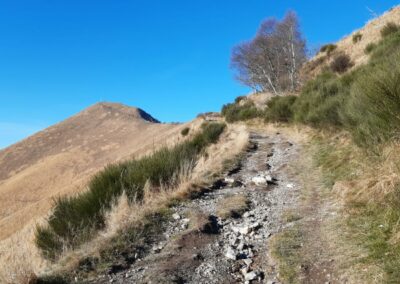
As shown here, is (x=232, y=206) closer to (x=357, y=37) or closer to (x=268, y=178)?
(x=268, y=178)

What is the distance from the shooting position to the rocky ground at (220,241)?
13.7ft

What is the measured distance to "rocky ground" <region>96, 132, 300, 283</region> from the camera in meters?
4.17

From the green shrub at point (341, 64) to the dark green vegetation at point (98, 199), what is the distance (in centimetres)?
1639

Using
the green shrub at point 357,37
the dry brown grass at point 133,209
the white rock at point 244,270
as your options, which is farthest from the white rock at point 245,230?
the green shrub at point 357,37

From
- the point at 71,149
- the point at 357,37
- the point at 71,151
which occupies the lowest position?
the point at 357,37

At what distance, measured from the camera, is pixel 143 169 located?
819cm

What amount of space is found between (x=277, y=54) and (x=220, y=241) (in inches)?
1194

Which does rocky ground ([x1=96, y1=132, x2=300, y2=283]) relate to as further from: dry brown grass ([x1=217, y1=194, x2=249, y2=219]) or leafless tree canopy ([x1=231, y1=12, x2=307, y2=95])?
leafless tree canopy ([x1=231, y1=12, x2=307, y2=95])

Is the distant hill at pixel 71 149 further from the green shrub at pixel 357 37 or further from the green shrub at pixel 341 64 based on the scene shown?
the green shrub at pixel 341 64

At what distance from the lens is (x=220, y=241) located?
5.07 metres

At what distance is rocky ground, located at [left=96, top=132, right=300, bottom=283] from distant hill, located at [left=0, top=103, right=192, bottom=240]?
1397 inches

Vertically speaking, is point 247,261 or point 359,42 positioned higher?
point 359,42

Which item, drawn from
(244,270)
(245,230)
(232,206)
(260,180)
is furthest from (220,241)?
(260,180)

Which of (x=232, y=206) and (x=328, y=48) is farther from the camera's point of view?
(x=328, y=48)
